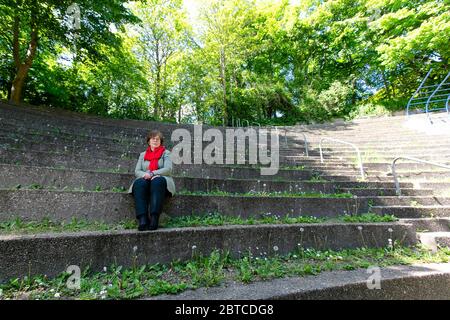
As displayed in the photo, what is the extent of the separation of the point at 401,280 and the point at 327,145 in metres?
6.85

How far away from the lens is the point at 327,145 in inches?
350

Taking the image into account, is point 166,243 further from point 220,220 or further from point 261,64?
point 261,64

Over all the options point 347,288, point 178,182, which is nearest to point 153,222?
point 178,182

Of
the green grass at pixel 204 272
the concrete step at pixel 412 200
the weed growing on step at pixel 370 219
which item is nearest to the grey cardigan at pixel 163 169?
the green grass at pixel 204 272

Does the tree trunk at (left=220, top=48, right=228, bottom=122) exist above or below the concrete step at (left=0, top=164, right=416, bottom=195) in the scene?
above

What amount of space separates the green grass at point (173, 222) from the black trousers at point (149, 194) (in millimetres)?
269

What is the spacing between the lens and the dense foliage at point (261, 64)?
13.1 metres

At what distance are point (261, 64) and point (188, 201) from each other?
17.8 metres

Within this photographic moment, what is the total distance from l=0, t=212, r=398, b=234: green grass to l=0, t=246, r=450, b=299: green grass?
0.48m

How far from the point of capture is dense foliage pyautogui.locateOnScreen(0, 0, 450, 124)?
13.1 metres

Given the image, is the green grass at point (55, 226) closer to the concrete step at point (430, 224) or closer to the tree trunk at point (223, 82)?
the concrete step at point (430, 224)

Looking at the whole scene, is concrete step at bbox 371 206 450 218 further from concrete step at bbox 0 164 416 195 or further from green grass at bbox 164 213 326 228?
green grass at bbox 164 213 326 228

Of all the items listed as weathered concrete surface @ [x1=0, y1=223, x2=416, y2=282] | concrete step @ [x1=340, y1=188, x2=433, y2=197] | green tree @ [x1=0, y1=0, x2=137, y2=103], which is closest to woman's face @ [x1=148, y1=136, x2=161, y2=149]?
weathered concrete surface @ [x1=0, y1=223, x2=416, y2=282]
